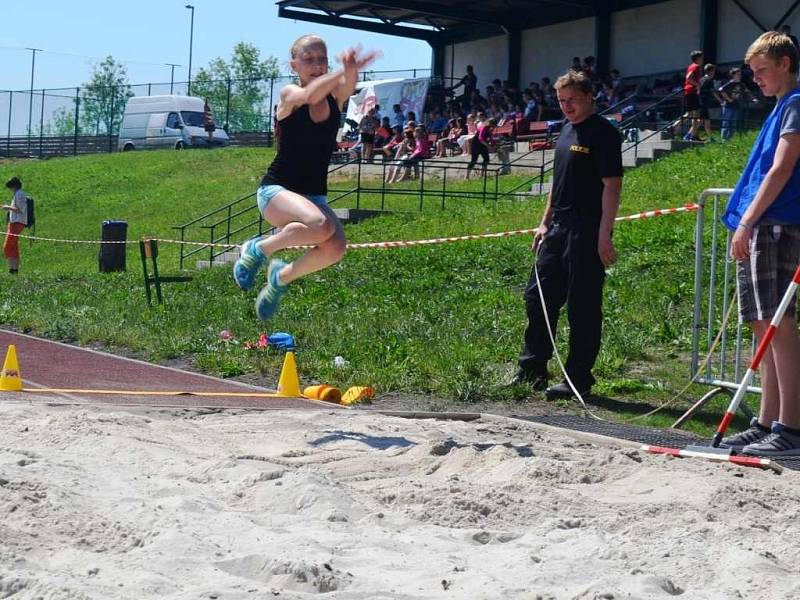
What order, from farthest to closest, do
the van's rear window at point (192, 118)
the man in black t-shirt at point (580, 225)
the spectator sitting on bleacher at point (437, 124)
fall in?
the van's rear window at point (192, 118)
the spectator sitting on bleacher at point (437, 124)
the man in black t-shirt at point (580, 225)

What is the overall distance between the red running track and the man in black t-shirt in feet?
6.05

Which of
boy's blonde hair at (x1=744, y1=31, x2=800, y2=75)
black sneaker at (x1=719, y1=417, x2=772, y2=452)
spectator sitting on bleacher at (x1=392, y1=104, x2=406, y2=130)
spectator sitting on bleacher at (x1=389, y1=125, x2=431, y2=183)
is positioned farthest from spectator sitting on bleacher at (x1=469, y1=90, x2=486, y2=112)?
black sneaker at (x1=719, y1=417, x2=772, y2=452)

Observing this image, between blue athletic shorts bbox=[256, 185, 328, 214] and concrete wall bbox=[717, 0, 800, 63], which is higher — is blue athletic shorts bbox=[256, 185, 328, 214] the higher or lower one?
the lower one

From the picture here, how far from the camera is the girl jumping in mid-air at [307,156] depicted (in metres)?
7.29

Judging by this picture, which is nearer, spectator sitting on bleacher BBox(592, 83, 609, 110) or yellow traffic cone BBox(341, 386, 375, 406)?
yellow traffic cone BBox(341, 386, 375, 406)

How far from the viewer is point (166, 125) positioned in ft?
160

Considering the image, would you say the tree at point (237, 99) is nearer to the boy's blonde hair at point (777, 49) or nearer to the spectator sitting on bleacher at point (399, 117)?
the spectator sitting on bleacher at point (399, 117)

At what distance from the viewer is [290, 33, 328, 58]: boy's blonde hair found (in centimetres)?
744

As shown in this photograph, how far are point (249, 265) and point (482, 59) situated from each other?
33608 mm

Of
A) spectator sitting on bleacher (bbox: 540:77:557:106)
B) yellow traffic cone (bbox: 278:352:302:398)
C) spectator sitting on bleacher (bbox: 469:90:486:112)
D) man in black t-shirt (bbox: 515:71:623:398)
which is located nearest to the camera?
man in black t-shirt (bbox: 515:71:623:398)

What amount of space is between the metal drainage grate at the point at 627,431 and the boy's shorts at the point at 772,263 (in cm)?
86

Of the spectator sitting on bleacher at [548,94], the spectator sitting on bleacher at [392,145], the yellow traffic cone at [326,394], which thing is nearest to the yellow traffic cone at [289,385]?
the yellow traffic cone at [326,394]

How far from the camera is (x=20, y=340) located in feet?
42.9

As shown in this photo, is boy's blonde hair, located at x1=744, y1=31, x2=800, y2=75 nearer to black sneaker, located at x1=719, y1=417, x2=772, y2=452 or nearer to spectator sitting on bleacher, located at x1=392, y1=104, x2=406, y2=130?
black sneaker, located at x1=719, y1=417, x2=772, y2=452
